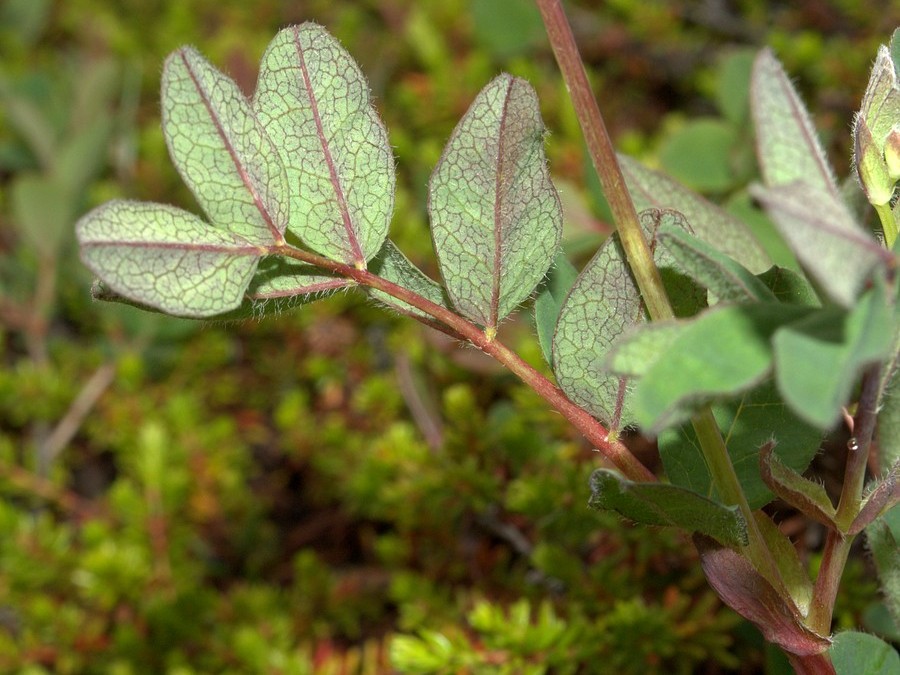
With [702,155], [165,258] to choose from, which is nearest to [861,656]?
[165,258]

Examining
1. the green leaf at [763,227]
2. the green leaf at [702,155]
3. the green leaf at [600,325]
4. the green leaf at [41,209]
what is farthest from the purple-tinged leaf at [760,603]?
the green leaf at [41,209]

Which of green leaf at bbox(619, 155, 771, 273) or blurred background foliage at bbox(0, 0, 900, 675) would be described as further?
Answer: blurred background foliage at bbox(0, 0, 900, 675)

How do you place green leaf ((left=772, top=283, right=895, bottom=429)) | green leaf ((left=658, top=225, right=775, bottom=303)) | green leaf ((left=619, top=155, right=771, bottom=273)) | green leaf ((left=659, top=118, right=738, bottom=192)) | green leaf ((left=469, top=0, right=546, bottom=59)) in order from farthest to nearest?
green leaf ((left=469, top=0, right=546, bottom=59)) → green leaf ((left=659, top=118, right=738, bottom=192)) → green leaf ((left=619, top=155, right=771, bottom=273)) → green leaf ((left=658, top=225, right=775, bottom=303)) → green leaf ((left=772, top=283, right=895, bottom=429))

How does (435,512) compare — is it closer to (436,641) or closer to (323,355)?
(436,641)

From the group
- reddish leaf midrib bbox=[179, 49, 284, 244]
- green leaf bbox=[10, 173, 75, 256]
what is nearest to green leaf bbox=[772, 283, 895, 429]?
reddish leaf midrib bbox=[179, 49, 284, 244]

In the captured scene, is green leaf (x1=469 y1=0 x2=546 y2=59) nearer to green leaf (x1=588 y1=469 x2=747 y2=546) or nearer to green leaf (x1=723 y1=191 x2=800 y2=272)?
green leaf (x1=723 y1=191 x2=800 y2=272)

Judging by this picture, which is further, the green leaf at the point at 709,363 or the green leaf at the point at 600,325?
the green leaf at the point at 600,325

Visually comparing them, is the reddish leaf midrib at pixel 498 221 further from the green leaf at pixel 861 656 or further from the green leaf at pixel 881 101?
the green leaf at pixel 861 656

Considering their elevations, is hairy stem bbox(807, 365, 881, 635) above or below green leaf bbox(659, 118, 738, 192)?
below

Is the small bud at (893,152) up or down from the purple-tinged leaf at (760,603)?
up
